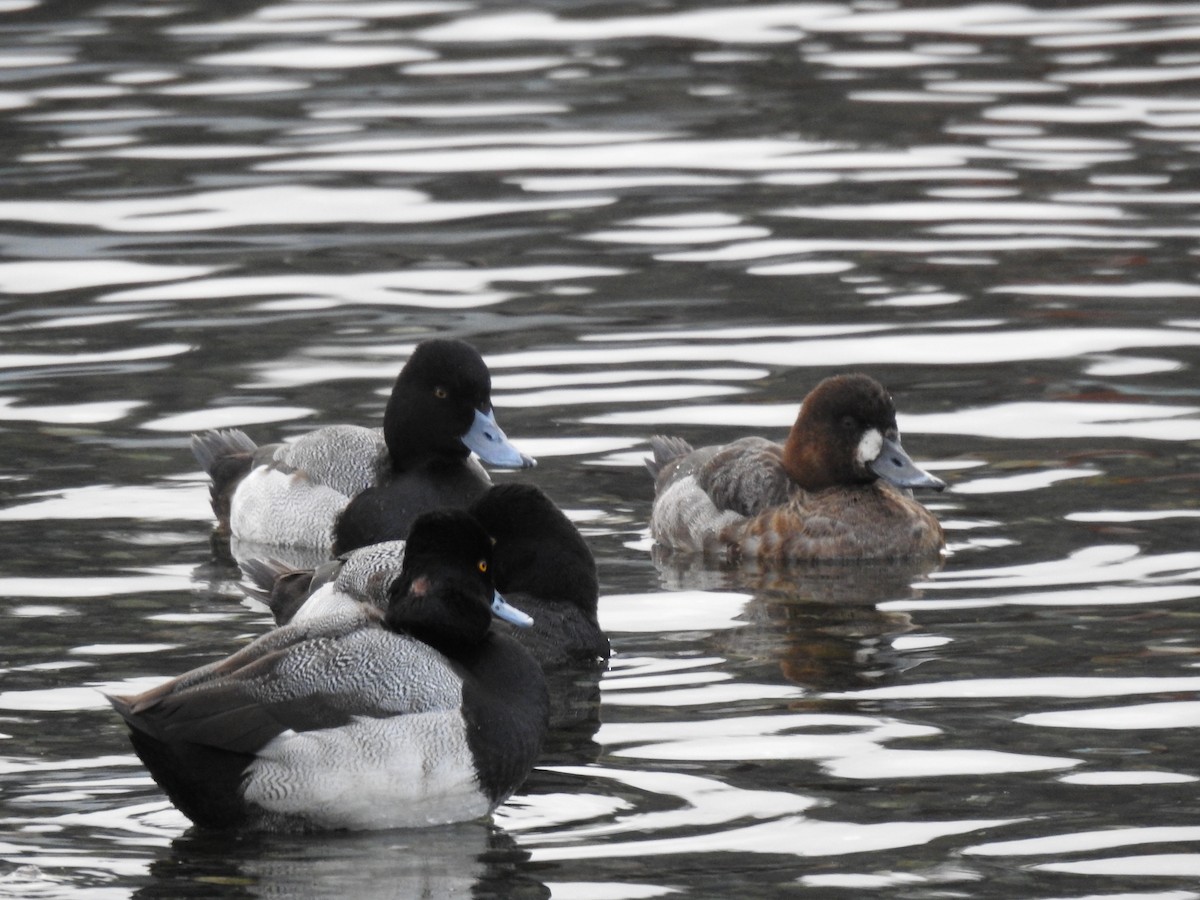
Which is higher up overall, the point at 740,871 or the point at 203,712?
the point at 203,712

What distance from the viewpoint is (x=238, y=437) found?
477 inches

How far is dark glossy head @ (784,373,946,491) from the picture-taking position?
11.1 meters

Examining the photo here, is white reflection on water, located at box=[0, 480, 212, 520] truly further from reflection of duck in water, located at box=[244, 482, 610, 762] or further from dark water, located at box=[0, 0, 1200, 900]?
reflection of duck in water, located at box=[244, 482, 610, 762]

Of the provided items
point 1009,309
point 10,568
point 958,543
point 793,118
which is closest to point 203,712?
point 10,568

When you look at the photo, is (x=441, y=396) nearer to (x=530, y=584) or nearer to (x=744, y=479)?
(x=744, y=479)

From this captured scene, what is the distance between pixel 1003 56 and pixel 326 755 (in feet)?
54.2

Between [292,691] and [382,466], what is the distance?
4.38 metres

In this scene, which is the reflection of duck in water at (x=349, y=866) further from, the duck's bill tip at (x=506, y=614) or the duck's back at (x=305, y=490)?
the duck's back at (x=305, y=490)

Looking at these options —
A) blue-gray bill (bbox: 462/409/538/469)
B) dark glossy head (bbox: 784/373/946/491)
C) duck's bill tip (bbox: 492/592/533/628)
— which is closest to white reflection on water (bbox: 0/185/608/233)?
blue-gray bill (bbox: 462/409/538/469)

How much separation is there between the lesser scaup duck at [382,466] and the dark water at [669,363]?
360 millimetres

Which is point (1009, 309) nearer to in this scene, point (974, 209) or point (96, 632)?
point (974, 209)

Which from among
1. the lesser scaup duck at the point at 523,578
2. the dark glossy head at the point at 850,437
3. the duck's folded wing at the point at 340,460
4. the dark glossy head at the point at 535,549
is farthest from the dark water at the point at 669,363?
the duck's folded wing at the point at 340,460

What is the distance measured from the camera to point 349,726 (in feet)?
23.2

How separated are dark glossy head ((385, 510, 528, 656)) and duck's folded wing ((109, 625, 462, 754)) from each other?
16 centimetres
